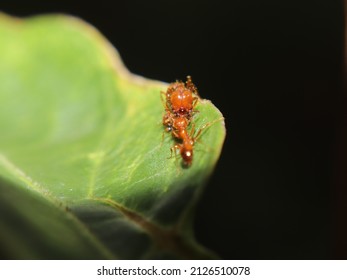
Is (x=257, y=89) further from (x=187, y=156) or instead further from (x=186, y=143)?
(x=187, y=156)

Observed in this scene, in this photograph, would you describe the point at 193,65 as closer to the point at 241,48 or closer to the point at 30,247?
the point at 241,48

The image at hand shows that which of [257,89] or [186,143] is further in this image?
[257,89]

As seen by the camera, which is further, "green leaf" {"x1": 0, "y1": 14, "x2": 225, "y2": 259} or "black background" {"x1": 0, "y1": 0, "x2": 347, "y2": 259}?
"black background" {"x1": 0, "y1": 0, "x2": 347, "y2": 259}

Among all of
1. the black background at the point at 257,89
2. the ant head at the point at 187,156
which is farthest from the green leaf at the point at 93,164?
the black background at the point at 257,89

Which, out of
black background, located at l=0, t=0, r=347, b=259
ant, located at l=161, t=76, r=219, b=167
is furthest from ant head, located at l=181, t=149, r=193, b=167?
black background, located at l=0, t=0, r=347, b=259

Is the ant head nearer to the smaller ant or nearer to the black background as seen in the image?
the smaller ant

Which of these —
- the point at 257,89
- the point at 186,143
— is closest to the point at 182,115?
the point at 186,143
